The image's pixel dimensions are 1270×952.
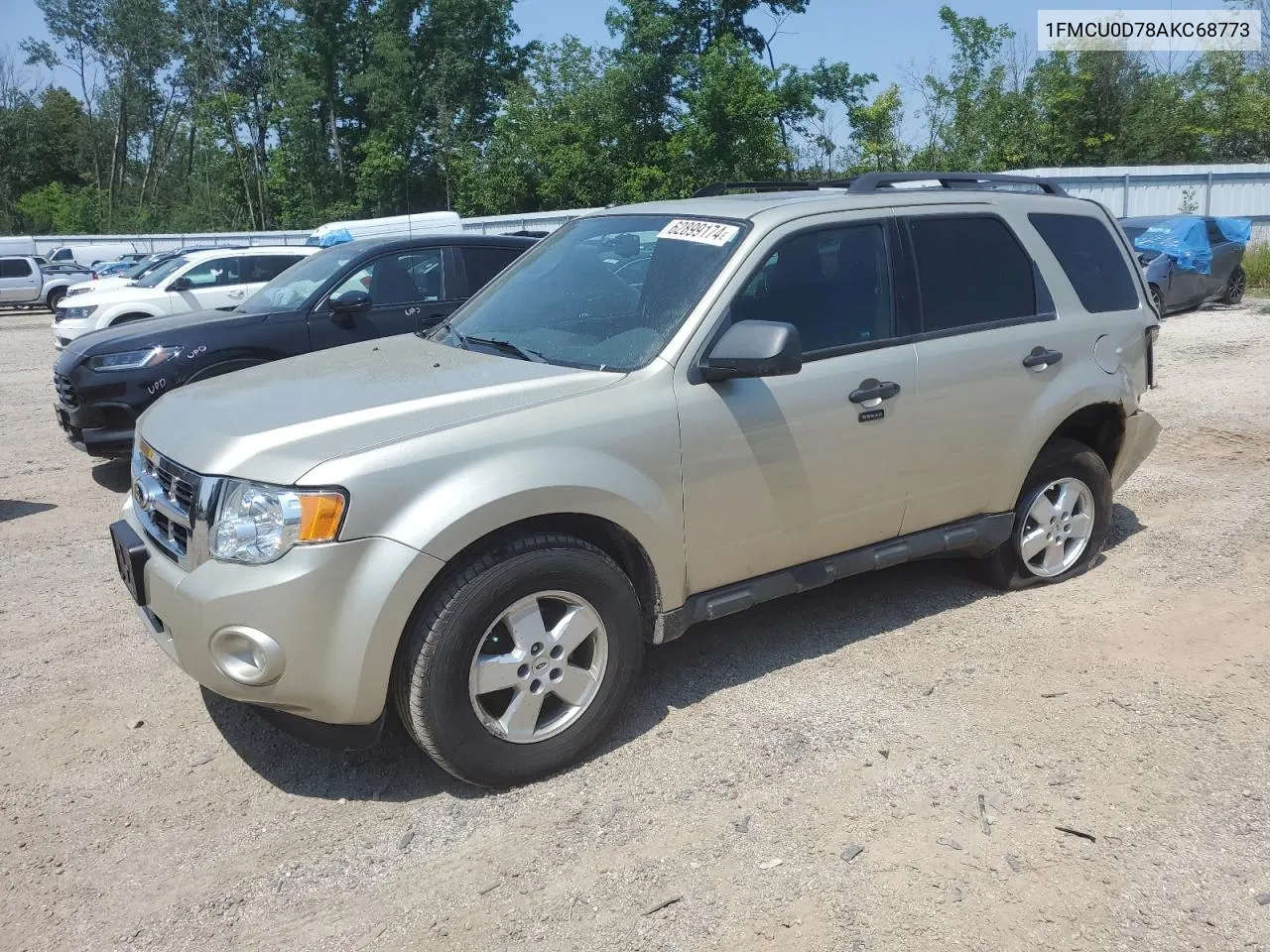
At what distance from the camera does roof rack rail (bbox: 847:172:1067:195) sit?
458cm

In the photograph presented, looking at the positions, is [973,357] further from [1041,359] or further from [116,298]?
[116,298]

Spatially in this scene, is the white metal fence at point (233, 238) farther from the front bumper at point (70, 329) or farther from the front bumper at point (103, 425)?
the front bumper at point (103, 425)

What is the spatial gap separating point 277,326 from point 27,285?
88.7 feet

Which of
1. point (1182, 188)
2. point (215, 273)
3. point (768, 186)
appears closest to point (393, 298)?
point (768, 186)

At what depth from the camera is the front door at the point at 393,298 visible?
7.62m

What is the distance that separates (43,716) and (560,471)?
2348 millimetres

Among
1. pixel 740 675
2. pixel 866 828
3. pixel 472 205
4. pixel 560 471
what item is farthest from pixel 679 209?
pixel 472 205

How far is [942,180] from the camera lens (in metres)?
4.85

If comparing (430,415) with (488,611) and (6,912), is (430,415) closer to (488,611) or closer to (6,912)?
(488,611)

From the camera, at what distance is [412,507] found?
3.16 m

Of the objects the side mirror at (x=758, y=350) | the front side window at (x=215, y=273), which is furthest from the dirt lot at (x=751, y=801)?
the front side window at (x=215, y=273)

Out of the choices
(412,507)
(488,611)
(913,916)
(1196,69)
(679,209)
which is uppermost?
(1196,69)

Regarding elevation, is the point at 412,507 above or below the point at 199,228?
below

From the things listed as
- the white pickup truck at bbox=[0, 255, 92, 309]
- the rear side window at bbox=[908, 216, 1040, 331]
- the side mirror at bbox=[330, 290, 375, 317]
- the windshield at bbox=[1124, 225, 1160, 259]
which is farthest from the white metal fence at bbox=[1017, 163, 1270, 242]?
the white pickup truck at bbox=[0, 255, 92, 309]
